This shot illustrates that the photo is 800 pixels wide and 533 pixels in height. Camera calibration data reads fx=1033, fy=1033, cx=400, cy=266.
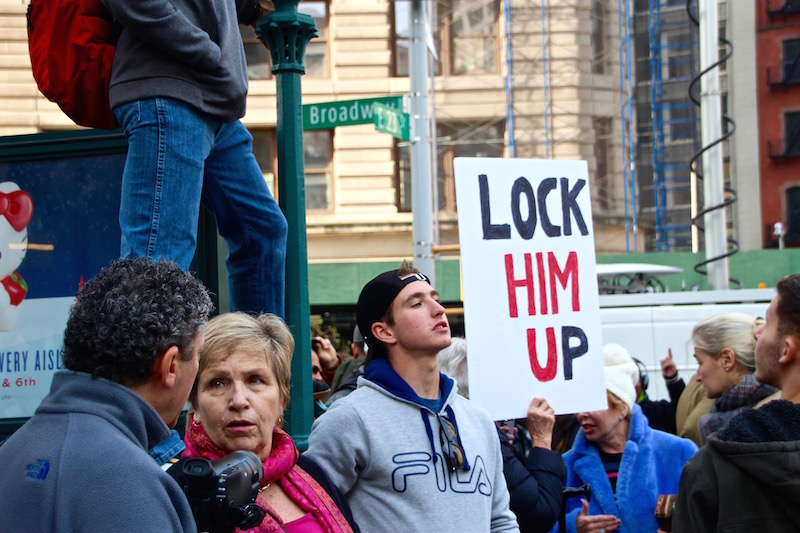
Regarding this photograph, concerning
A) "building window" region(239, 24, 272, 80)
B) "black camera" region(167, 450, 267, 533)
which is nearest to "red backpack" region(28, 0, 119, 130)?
"black camera" region(167, 450, 267, 533)

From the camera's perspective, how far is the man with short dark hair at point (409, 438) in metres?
3.14

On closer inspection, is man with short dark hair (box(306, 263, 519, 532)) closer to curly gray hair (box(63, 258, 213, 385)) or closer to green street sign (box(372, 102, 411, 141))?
curly gray hair (box(63, 258, 213, 385))

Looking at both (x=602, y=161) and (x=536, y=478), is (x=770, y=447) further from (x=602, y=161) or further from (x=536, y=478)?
(x=602, y=161)

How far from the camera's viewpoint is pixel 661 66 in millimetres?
33438

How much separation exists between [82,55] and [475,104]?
22.2m

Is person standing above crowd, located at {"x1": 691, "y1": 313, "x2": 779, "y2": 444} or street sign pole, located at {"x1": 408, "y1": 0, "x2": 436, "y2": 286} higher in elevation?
street sign pole, located at {"x1": 408, "y1": 0, "x2": 436, "y2": 286}

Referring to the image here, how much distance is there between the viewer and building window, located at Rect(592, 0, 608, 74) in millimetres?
25689

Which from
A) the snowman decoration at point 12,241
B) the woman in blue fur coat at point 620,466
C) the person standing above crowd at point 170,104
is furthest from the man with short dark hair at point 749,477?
the snowman decoration at point 12,241

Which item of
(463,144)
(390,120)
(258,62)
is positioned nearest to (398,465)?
(390,120)

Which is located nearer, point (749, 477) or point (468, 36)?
point (749, 477)

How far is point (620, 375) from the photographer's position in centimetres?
500

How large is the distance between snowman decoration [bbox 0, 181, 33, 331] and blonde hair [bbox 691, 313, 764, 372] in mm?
3251

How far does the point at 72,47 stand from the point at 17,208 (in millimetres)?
927

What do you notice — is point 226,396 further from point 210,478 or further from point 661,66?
point 661,66
